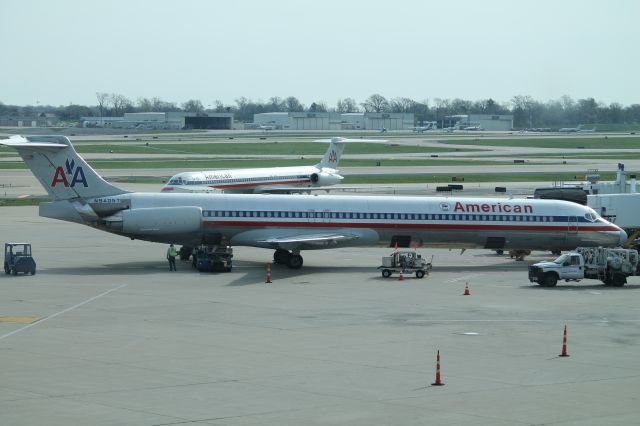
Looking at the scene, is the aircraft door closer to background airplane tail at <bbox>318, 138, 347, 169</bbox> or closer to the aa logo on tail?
the aa logo on tail

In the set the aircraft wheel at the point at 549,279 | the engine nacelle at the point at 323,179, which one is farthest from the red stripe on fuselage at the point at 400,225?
the engine nacelle at the point at 323,179

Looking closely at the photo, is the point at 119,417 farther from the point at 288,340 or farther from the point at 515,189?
the point at 515,189

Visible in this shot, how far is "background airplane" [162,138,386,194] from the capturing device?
78.2 metres

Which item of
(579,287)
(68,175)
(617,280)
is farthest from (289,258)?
(617,280)

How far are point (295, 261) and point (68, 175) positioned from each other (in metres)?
11.3

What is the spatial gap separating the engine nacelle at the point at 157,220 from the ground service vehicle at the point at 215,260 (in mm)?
1634

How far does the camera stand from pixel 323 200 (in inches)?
1962

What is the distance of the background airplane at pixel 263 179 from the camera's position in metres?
78.2

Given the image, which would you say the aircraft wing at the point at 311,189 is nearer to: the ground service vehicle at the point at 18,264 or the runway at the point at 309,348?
the runway at the point at 309,348

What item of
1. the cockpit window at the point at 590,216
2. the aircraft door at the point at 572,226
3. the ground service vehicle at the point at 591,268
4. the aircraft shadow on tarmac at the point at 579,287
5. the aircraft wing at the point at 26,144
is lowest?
the aircraft shadow on tarmac at the point at 579,287

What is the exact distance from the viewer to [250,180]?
84.5 meters

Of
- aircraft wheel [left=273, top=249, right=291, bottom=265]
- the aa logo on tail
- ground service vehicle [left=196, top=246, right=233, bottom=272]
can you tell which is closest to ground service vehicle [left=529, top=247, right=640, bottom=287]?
aircraft wheel [left=273, top=249, right=291, bottom=265]

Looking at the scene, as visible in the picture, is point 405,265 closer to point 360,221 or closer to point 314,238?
point 360,221

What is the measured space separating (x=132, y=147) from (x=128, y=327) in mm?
143014
